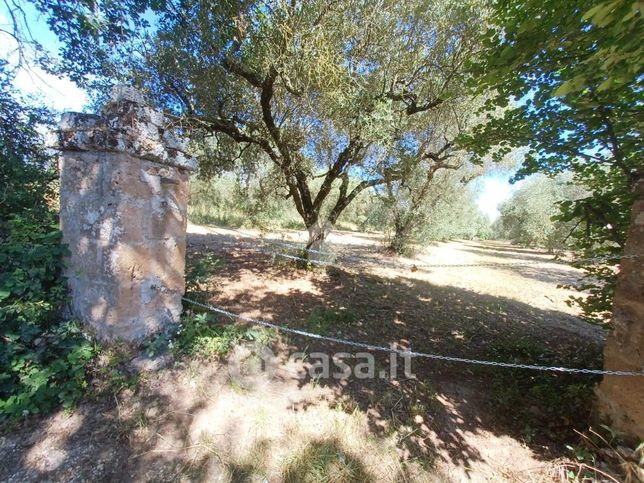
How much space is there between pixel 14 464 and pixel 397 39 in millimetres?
7061

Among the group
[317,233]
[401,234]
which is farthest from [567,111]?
[401,234]

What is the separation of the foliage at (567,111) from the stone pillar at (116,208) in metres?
3.40

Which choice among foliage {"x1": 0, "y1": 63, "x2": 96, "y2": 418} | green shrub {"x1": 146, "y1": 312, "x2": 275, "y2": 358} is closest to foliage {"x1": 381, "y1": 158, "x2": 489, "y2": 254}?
green shrub {"x1": 146, "y1": 312, "x2": 275, "y2": 358}

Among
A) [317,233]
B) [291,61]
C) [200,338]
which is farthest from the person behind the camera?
[317,233]

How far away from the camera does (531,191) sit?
947 inches

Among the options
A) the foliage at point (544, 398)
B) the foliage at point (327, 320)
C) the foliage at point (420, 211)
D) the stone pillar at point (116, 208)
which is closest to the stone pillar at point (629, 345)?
the foliage at point (544, 398)

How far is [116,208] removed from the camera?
2316 millimetres

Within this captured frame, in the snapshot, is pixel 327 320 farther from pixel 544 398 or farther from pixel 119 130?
pixel 119 130

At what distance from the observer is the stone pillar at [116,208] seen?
7.54ft

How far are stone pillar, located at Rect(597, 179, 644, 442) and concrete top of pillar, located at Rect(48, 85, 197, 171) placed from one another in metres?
4.11

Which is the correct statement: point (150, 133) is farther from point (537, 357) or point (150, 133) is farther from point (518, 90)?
point (537, 357)

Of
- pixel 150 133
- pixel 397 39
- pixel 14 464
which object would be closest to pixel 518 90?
pixel 397 39

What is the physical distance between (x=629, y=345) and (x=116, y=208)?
4.35 metres

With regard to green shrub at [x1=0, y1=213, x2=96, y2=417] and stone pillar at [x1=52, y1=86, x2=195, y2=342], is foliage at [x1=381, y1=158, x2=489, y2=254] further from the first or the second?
green shrub at [x1=0, y1=213, x2=96, y2=417]
